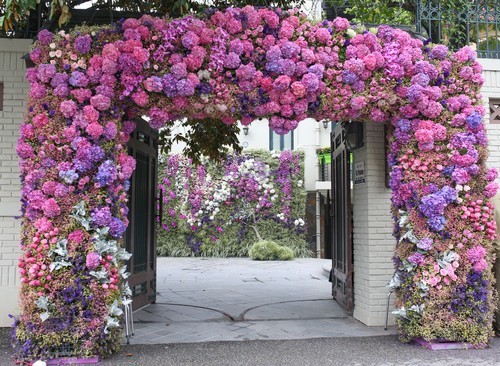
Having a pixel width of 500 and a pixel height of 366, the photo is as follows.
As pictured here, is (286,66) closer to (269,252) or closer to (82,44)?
(82,44)

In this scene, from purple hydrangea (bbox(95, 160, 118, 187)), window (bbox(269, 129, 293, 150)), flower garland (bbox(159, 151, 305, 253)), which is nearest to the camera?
purple hydrangea (bbox(95, 160, 118, 187))

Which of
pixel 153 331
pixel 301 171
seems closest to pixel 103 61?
pixel 153 331

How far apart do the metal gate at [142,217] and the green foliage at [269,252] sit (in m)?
7.30

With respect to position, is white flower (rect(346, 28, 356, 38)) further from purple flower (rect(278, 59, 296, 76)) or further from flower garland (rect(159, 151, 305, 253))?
flower garland (rect(159, 151, 305, 253))

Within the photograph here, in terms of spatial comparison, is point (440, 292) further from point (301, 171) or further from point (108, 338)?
point (301, 171)

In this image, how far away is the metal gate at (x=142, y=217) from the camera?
6984mm

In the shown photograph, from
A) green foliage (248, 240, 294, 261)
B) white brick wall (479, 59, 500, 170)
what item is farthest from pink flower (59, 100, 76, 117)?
green foliage (248, 240, 294, 261)

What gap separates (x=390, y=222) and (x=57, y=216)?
3904mm

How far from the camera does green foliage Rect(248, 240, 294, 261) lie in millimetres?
15000

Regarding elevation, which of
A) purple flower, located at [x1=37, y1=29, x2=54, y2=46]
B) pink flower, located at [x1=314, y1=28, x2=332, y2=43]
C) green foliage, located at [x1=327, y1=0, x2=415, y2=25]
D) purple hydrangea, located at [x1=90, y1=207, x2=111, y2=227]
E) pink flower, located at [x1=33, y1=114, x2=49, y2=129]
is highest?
green foliage, located at [x1=327, y1=0, x2=415, y2=25]

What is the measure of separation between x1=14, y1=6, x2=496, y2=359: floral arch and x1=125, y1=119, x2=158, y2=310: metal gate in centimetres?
184

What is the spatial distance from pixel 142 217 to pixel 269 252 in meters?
7.94

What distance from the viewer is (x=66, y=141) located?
487cm

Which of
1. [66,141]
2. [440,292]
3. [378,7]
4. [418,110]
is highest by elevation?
[378,7]
